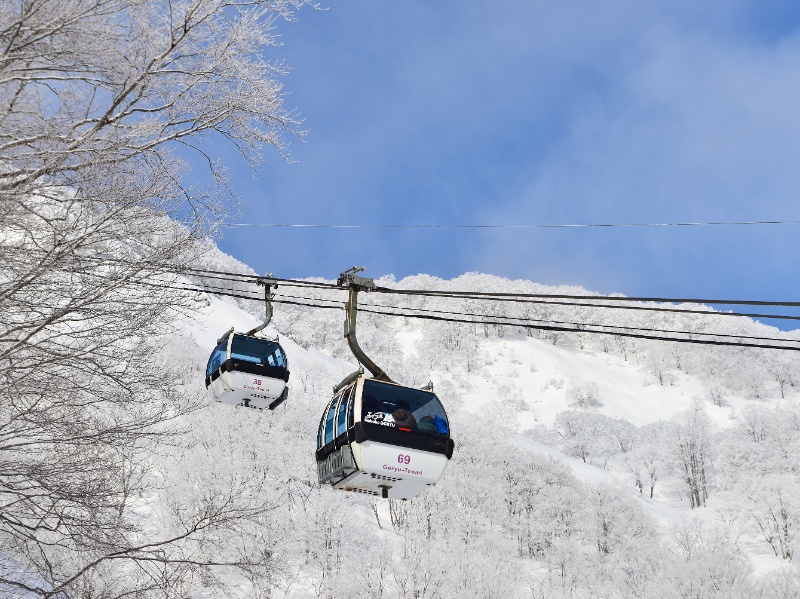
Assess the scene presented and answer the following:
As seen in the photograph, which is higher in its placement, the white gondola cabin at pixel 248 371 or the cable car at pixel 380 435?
the white gondola cabin at pixel 248 371

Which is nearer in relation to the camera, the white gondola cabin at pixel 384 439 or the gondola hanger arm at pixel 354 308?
the white gondola cabin at pixel 384 439

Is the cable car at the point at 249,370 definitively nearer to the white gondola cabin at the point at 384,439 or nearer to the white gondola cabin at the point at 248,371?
the white gondola cabin at the point at 248,371

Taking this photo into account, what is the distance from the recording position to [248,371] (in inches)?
477

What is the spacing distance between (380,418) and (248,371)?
475 centimetres

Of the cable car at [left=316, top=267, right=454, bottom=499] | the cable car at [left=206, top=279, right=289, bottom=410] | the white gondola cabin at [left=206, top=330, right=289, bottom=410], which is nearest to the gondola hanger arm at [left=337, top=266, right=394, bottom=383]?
the cable car at [left=316, top=267, right=454, bottom=499]

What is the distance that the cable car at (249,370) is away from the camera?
12101 mm

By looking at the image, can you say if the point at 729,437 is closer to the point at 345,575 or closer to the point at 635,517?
the point at 635,517

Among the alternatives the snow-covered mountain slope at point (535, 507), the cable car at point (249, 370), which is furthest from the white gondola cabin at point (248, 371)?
the snow-covered mountain slope at point (535, 507)

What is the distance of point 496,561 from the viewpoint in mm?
47031

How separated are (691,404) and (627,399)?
15.6 metres

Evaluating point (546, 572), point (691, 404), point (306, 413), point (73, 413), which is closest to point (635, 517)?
point (546, 572)

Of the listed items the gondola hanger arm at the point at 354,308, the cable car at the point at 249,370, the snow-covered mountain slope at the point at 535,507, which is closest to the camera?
the gondola hanger arm at the point at 354,308

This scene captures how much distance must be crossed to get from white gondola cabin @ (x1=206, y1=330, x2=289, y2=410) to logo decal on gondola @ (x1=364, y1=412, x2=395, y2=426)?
4.63 m

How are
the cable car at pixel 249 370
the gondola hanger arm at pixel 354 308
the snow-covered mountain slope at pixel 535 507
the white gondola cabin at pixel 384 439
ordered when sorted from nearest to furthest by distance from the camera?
the white gondola cabin at pixel 384 439 < the gondola hanger arm at pixel 354 308 < the cable car at pixel 249 370 < the snow-covered mountain slope at pixel 535 507
